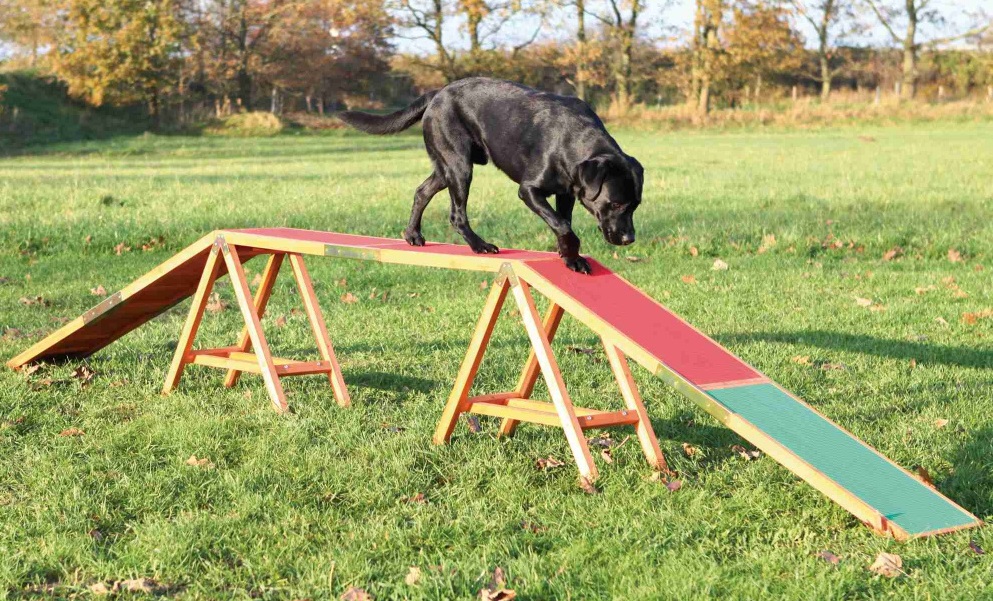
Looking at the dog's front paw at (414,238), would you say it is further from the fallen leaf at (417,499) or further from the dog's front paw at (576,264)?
the fallen leaf at (417,499)

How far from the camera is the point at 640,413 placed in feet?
15.6

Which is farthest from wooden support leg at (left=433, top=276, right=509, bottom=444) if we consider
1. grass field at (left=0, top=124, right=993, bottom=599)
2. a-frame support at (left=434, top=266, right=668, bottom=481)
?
grass field at (left=0, top=124, right=993, bottom=599)

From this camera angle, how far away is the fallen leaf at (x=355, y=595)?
3.34 m

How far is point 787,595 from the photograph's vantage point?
10.9 ft

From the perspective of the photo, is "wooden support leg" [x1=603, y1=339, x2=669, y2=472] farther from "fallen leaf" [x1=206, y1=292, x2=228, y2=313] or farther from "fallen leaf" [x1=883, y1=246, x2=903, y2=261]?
"fallen leaf" [x1=883, y1=246, x2=903, y2=261]

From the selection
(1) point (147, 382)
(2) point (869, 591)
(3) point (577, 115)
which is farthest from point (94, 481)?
(2) point (869, 591)

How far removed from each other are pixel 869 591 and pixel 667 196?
12228 millimetres

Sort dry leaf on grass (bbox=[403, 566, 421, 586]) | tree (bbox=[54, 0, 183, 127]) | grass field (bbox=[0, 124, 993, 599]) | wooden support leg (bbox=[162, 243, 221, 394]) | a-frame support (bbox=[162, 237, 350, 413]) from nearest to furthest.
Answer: dry leaf on grass (bbox=[403, 566, 421, 586]) → grass field (bbox=[0, 124, 993, 599]) → a-frame support (bbox=[162, 237, 350, 413]) → wooden support leg (bbox=[162, 243, 221, 394]) → tree (bbox=[54, 0, 183, 127])

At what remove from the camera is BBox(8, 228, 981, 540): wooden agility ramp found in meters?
3.87

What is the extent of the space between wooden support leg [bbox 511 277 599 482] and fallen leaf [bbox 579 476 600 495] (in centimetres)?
1

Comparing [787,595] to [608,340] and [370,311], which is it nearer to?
[608,340]

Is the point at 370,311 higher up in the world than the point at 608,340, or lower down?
lower down

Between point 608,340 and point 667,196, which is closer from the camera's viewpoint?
point 608,340

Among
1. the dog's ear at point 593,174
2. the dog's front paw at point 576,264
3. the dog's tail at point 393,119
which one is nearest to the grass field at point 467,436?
the dog's front paw at point 576,264
